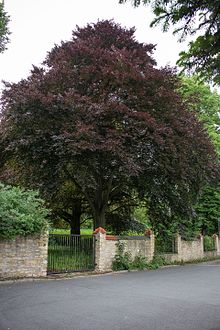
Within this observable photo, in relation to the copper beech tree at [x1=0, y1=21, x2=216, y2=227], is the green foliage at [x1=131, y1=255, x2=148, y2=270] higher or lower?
lower

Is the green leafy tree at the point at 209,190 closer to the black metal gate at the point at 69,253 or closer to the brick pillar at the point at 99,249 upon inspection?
the brick pillar at the point at 99,249

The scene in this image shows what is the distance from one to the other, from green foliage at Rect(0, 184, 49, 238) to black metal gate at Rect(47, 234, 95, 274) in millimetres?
1354

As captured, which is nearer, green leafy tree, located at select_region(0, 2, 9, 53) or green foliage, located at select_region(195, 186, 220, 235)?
green leafy tree, located at select_region(0, 2, 9, 53)

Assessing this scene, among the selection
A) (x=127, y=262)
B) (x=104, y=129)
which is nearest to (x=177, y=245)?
(x=127, y=262)

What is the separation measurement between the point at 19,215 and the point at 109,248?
16.5 ft

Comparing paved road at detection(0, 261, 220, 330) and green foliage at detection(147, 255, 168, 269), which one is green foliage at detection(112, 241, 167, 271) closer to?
green foliage at detection(147, 255, 168, 269)

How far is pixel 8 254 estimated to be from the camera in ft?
38.1

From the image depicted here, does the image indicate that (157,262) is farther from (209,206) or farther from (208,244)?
(209,206)

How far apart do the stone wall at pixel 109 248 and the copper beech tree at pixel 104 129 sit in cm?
229

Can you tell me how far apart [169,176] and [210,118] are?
1523cm

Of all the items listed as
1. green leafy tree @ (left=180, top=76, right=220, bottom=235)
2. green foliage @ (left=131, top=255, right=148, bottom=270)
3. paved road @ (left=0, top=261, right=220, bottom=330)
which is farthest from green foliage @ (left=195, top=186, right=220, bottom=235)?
paved road @ (left=0, top=261, right=220, bottom=330)

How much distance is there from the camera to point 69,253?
1392 centimetres

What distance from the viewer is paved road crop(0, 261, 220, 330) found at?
6.04 m

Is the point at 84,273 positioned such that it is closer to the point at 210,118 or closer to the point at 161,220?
the point at 161,220
